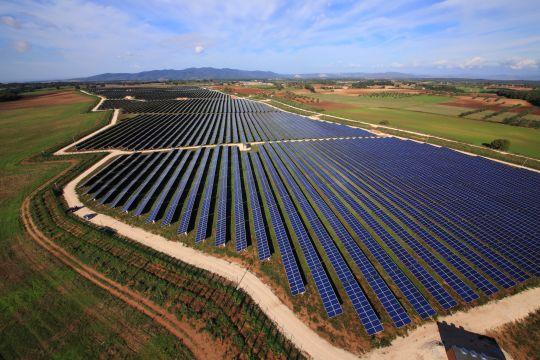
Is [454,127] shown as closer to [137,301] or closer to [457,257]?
[457,257]

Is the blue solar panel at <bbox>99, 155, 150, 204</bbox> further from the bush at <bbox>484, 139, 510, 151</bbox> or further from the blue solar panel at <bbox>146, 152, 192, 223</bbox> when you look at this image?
the bush at <bbox>484, 139, 510, 151</bbox>

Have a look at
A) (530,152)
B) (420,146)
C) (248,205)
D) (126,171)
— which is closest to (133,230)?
(248,205)

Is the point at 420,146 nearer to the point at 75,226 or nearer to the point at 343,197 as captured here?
the point at 343,197

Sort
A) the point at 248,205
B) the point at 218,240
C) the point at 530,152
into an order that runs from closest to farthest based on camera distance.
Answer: the point at 218,240
the point at 248,205
the point at 530,152

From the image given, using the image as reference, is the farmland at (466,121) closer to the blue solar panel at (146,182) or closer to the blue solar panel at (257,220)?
the blue solar panel at (257,220)

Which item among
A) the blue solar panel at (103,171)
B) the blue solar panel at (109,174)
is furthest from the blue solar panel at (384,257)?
the blue solar panel at (103,171)

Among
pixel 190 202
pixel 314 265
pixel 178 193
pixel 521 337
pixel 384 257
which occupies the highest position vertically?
pixel 178 193

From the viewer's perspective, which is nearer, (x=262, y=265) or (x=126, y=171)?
(x=262, y=265)

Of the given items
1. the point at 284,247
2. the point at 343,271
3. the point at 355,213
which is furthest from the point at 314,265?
the point at 355,213
